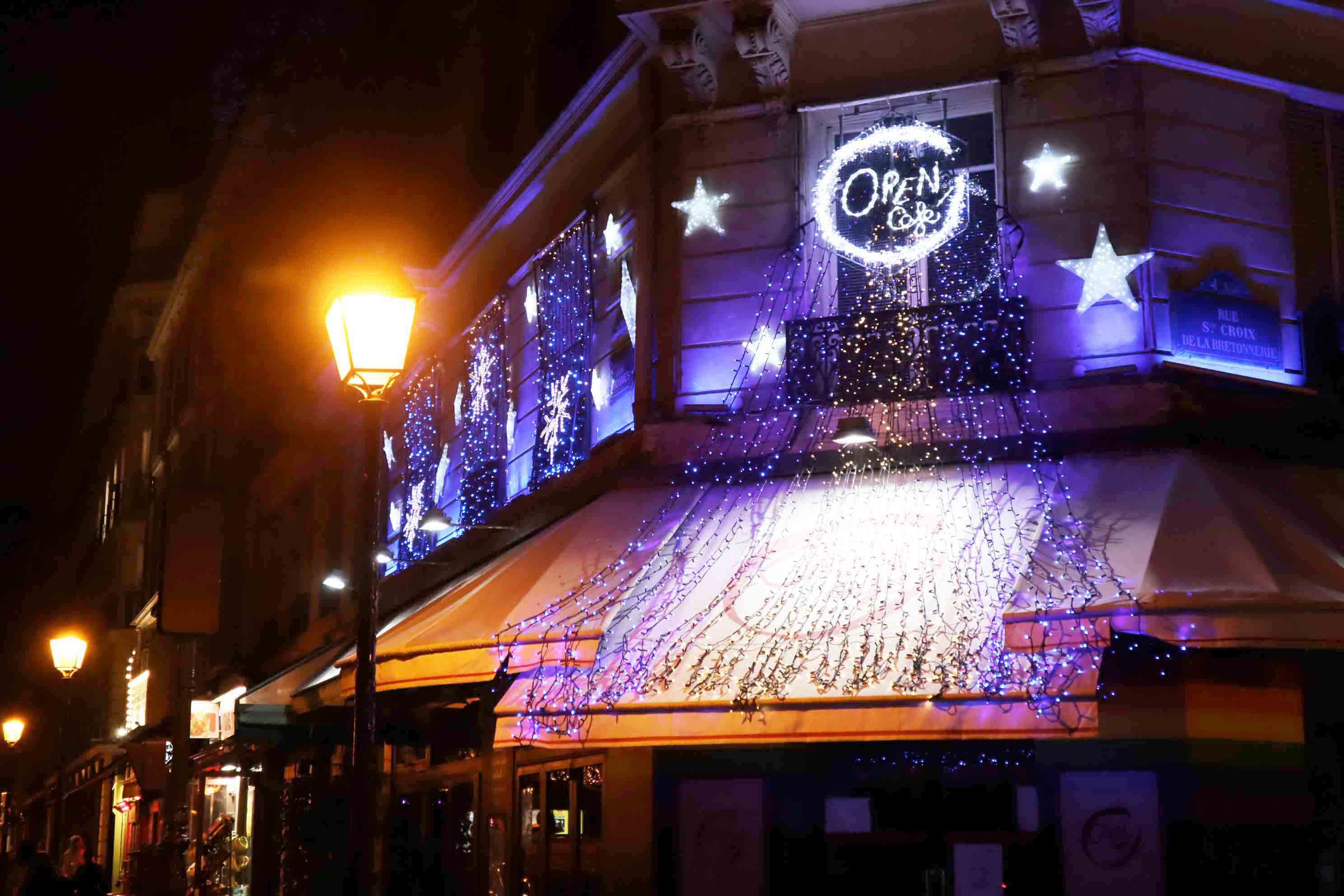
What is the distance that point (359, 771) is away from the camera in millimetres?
8688

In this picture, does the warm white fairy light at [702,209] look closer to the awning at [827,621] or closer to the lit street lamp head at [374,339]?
the awning at [827,621]

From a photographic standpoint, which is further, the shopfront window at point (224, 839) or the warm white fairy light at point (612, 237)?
the shopfront window at point (224, 839)

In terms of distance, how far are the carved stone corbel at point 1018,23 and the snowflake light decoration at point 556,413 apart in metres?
5.45

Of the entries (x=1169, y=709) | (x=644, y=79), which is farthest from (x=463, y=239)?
(x=1169, y=709)

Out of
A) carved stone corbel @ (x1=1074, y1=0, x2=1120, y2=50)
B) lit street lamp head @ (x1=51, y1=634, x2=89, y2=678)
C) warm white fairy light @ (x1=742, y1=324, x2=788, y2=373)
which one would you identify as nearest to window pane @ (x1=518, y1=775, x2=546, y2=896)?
warm white fairy light @ (x1=742, y1=324, x2=788, y2=373)

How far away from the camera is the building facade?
962cm

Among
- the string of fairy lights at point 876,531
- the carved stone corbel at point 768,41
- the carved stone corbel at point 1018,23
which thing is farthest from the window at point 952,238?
the carved stone corbel at point 768,41

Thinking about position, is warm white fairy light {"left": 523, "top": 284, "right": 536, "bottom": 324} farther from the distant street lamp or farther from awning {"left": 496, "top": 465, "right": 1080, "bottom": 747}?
the distant street lamp

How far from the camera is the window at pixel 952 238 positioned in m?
11.6

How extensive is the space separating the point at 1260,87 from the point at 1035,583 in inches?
188

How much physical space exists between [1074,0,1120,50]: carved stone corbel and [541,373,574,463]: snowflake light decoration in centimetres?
596

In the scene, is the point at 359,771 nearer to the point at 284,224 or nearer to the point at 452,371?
the point at 452,371

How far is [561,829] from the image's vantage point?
12.9 metres

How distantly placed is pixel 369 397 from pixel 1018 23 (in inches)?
221
